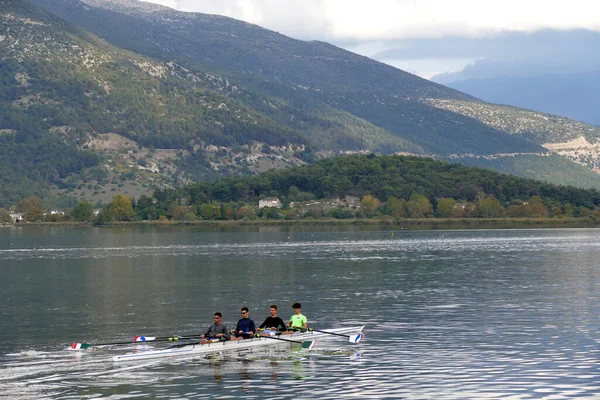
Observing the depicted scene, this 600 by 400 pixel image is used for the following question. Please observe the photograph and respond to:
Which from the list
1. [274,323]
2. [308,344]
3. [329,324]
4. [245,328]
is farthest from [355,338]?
[329,324]

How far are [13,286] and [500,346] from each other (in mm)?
56128

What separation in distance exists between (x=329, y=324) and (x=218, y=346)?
1260cm

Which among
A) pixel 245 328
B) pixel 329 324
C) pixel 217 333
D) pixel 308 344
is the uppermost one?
pixel 245 328

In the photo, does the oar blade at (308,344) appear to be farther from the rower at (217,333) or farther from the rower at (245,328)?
the rower at (217,333)

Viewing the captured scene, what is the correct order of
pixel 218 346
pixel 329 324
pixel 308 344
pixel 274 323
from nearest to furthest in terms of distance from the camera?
pixel 218 346
pixel 308 344
pixel 274 323
pixel 329 324

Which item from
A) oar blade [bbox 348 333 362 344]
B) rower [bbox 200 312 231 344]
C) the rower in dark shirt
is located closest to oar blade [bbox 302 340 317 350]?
oar blade [bbox 348 333 362 344]

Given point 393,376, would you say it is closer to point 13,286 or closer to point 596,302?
point 596,302

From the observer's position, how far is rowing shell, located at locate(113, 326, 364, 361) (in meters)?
43.5

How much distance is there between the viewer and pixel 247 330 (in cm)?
4741

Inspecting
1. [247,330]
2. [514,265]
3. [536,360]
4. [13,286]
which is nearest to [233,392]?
[247,330]

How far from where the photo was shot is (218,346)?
150 ft

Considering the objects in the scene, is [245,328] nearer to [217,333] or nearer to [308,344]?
[217,333]

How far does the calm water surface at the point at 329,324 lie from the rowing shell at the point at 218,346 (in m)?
0.42

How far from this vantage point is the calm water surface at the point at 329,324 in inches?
1513
